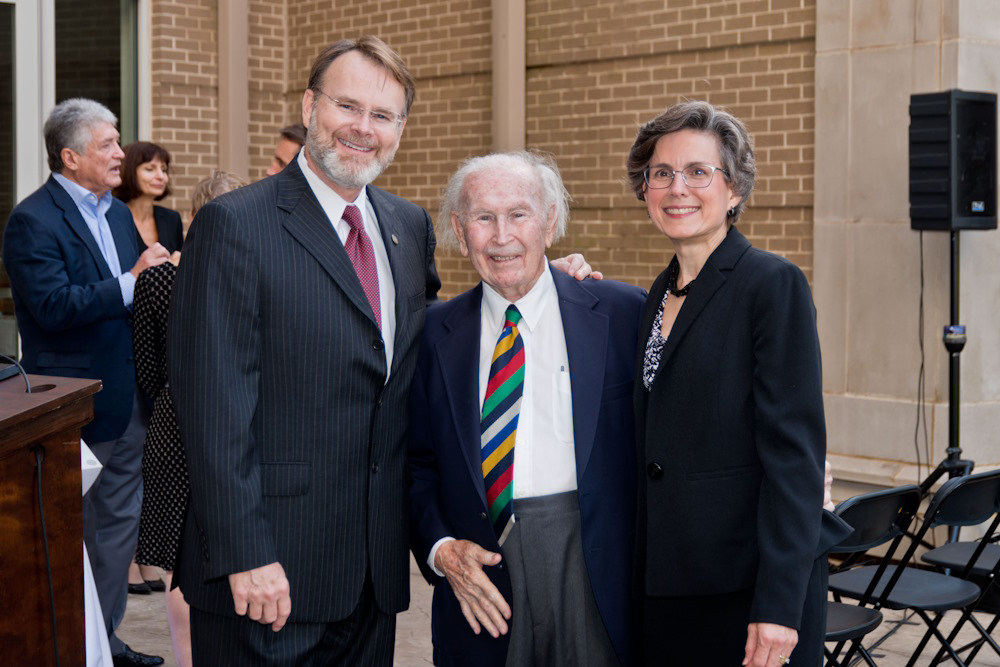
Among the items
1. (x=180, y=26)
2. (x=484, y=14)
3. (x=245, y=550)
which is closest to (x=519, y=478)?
(x=245, y=550)

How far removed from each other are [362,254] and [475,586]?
2.71 ft

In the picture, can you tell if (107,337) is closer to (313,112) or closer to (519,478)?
(313,112)

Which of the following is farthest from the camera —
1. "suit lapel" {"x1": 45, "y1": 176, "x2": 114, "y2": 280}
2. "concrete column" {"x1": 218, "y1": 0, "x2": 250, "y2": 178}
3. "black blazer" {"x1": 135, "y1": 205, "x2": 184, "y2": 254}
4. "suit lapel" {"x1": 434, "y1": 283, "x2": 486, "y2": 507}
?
"concrete column" {"x1": 218, "y1": 0, "x2": 250, "y2": 178}

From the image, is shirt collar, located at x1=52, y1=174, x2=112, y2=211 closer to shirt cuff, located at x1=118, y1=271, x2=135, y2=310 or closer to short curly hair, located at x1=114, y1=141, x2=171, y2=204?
shirt cuff, located at x1=118, y1=271, x2=135, y2=310

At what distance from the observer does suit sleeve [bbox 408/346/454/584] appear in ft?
9.44

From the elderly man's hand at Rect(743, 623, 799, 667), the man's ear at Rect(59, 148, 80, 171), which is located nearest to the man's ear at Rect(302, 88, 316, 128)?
the elderly man's hand at Rect(743, 623, 799, 667)

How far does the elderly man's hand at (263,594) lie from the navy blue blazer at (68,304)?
230 centimetres

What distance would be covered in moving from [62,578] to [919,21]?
527 centimetres

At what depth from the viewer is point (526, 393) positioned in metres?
2.78

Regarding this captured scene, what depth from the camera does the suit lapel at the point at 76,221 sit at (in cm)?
475

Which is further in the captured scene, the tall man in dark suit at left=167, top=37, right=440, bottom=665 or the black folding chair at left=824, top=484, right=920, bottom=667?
the black folding chair at left=824, top=484, right=920, bottom=667

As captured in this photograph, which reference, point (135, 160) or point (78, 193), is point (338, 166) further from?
point (135, 160)

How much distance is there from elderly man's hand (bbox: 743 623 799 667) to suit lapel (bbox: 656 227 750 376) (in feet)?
1.92

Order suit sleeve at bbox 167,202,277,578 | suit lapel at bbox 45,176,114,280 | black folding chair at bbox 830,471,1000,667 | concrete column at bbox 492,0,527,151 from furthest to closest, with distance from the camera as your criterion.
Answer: concrete column at bbox 492,0,527,151
suit lapel at bbox 45,176,114,280
black folding chair at bbox 830,471,1000,667
suit sleeve at bbox 167,202,277,578
